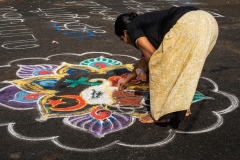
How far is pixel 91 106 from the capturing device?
4.18m

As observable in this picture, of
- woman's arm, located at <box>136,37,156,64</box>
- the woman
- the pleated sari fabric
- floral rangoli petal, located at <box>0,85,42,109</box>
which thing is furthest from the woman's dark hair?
floral rangoli petal, located at <box>0,85,42,109</box>

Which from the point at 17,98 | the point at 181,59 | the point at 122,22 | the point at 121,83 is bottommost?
the point at 17,98

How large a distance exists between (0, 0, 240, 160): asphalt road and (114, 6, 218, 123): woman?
1.24 ft

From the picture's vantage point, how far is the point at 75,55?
622 centimetres

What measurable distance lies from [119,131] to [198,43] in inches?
48.9

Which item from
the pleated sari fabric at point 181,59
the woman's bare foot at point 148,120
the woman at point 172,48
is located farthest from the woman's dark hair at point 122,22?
the woman's bare foot at point 148,120

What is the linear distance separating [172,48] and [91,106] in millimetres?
1375

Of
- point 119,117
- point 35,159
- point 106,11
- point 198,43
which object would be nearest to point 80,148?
point 35,159

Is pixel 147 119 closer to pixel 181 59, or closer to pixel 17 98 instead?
pixel 181 59

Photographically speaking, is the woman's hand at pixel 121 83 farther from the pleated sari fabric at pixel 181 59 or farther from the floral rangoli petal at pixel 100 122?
the pleated sari fabric at pixel 181 59

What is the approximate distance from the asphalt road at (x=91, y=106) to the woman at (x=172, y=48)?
38 centimetres

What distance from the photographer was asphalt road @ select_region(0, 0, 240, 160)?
3.33m

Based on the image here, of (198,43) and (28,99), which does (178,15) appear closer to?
(198,43)

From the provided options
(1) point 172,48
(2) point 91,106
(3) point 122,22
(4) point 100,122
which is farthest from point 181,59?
(2) point 91,106
